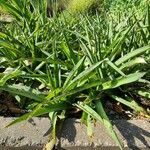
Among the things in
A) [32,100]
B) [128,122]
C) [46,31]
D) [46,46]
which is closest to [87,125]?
[128,122]

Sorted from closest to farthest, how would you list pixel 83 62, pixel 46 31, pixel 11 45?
pixel 83 62 → pixel 11 45 → pixel 46 31

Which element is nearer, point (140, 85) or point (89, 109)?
point (89, 109)

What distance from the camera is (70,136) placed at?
8.33ft

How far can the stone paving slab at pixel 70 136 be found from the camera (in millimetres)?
2502

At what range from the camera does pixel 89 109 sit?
2.55 meters

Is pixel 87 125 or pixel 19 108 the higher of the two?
pixel 19 108

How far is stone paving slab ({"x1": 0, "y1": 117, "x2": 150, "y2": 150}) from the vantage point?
2.50 metres

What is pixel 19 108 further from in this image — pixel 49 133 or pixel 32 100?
pixel 49 133

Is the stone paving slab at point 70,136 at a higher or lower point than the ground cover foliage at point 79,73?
lower

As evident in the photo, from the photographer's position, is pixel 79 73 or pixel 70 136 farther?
pixel 79 73

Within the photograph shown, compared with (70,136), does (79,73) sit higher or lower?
higher

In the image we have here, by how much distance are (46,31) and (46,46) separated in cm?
36

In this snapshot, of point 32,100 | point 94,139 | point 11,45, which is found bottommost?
point 94,139

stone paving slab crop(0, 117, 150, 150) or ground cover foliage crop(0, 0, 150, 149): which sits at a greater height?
ground cover foliage crop(0, 0, 150, 149)
